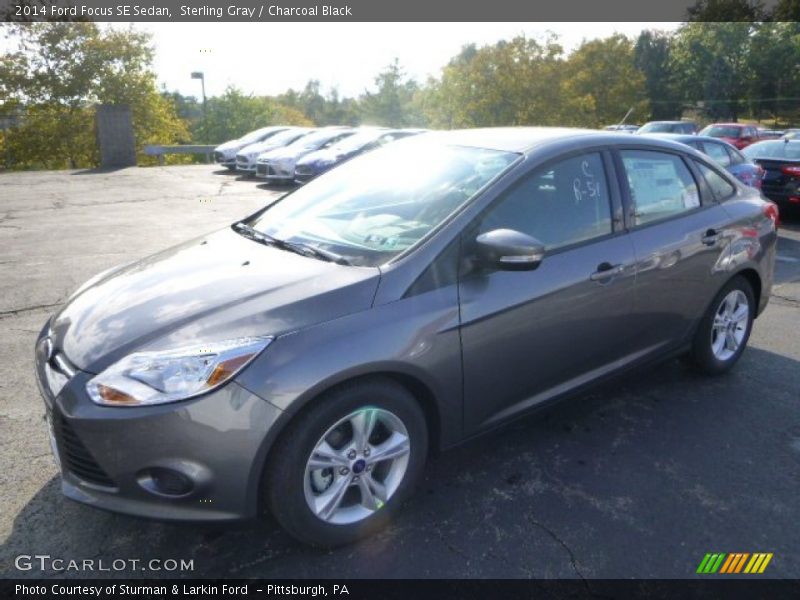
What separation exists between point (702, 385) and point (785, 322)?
1.96 m

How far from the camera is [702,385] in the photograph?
13.7ft

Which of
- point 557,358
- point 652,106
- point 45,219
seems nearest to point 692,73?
point 652,106

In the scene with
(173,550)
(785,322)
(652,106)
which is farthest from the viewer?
(652,106)

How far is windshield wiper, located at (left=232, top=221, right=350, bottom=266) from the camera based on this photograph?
285 centimetres

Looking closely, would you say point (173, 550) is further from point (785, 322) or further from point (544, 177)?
point (785, 322)

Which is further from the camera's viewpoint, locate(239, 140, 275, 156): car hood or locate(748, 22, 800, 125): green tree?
locate(748, 22, 800, 125): green tree

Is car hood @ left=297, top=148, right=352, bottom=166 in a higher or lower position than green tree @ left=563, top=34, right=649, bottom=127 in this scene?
lower

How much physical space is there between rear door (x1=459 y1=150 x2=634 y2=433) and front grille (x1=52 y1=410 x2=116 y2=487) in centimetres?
148

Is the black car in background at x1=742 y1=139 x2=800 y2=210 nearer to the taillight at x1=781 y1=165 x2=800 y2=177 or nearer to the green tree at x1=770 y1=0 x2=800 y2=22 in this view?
the taillight at x1=781 y1=165 x2=800 y2=177

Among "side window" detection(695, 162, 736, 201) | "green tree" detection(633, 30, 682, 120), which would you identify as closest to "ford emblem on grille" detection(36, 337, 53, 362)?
"side window" detection(695, 162, 736, 201)

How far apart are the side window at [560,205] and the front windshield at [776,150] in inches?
383

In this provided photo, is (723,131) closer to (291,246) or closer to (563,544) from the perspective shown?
(291,246)

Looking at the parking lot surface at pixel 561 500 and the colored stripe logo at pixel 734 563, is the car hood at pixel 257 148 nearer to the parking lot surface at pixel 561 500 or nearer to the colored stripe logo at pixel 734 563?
the parking lot surface at pixel 561 500

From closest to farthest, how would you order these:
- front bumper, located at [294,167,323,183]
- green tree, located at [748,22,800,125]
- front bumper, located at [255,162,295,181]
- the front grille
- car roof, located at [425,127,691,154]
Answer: the front grille, car roof, located at [425,127,691,154], front bumper, located at [294,167,323,183], front bumper, located at [255,162,295,181], green tree, located at [748,22,800,125]
